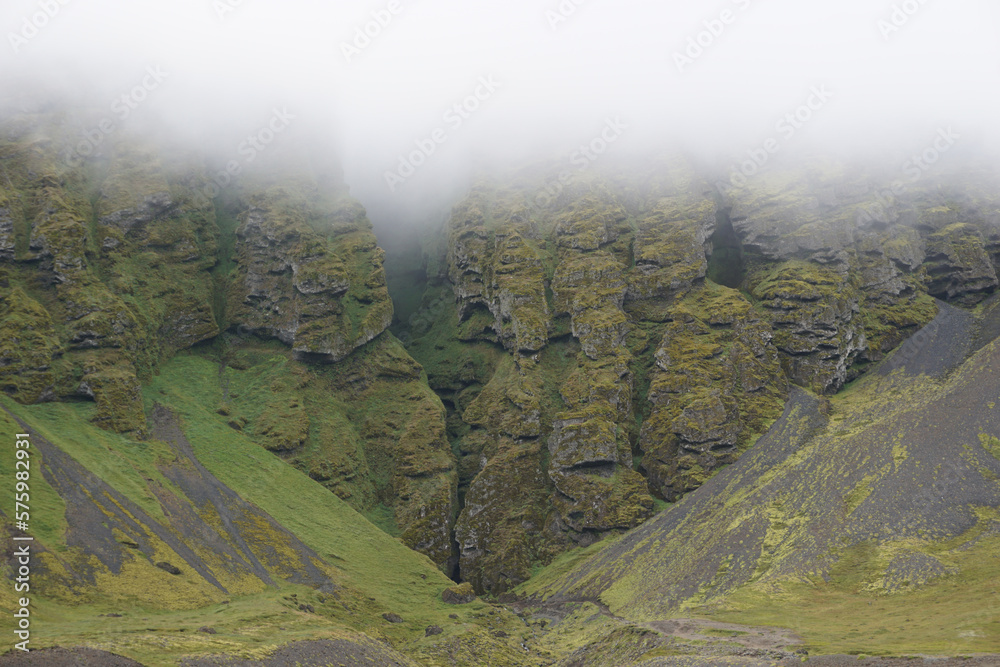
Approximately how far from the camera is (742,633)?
3455 inches

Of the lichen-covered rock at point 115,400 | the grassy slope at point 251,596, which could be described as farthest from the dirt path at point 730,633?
the lichen-covered rock at point 115,400

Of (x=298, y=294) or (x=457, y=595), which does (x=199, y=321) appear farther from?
(x=457, y=595)

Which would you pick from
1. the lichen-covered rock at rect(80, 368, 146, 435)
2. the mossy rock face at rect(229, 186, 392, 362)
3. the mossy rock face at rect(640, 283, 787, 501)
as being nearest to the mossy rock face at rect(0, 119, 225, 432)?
the lichen-covered rock at rect(80, 368, 146, 435)

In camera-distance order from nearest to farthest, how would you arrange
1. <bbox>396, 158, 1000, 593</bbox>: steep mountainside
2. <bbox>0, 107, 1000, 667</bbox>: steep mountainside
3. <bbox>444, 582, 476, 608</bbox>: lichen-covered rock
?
<bbox>0, 107, 1000, 667</bbox>: steep mountainside
<bbox>444, 582, 476, 608</bbox>: lichen-covered rock
<bbox>396, 158, 1000, 593</bbox>: steep mountainside

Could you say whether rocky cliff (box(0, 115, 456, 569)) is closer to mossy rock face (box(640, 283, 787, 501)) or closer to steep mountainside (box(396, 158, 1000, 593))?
steep mountainside (box(396, 158, 1000, 593))

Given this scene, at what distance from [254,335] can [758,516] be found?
136 meters

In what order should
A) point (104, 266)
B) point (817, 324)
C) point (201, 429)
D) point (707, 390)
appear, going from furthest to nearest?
point (817, 324) < point (707, 390) < point (104, 266) < point (201, 429)

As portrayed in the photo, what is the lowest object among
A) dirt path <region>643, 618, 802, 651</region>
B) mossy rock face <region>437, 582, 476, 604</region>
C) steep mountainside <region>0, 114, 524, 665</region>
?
mossy rock face <region>437, 582, 476, 604</region>

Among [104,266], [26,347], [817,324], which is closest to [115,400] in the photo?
[26,347]

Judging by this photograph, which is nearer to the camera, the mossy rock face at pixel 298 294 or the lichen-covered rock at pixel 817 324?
the lichen-covered rock at pixel 817 324

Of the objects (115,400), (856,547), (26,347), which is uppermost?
(26,347)

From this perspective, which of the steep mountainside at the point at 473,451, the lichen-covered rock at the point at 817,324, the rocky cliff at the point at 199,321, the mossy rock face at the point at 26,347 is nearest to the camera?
the steep mountainside at the point at 473,451

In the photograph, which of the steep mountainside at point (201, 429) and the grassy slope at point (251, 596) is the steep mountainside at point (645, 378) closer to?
the steep mountainside at point (201, 429)

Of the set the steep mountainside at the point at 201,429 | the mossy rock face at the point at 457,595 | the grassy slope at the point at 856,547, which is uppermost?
the steep mountainside at the point at 201,429
